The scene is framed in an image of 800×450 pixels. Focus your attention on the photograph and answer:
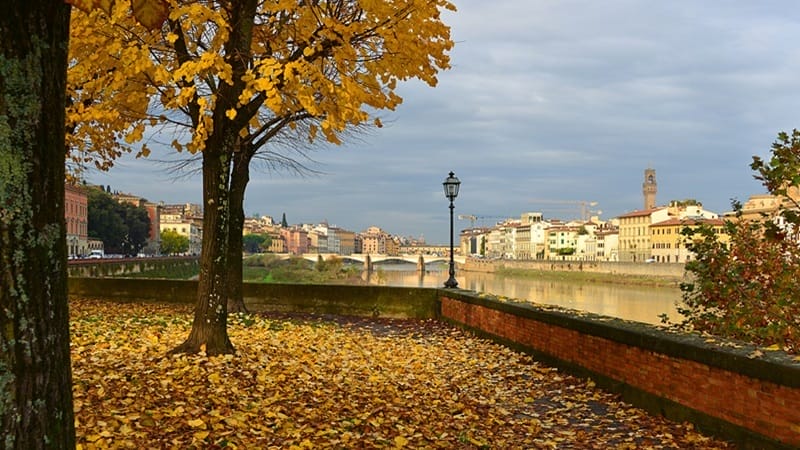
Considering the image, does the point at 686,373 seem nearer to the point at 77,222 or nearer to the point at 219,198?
the point at 219,198

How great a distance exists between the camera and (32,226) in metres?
2.66

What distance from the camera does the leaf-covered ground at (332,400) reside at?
5023 mm

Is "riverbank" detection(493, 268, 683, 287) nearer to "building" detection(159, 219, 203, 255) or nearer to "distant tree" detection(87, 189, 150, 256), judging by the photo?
"distant tree" detection(87, 189, 150, 256)

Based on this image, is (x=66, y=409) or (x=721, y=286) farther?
(x=721, y=286)

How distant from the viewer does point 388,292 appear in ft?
50.0

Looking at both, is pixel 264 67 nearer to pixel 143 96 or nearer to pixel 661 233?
pixel 143 96

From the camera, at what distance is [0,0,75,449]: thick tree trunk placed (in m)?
2.60

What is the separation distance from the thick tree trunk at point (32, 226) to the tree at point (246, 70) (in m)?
4.01

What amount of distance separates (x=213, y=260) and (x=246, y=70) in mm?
2215

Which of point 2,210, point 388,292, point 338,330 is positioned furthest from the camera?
point 388,292

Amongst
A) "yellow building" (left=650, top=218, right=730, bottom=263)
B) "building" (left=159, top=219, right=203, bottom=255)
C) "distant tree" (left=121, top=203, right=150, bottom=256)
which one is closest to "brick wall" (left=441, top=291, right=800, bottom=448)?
"distant tree" (left=121, top=203, right=150, bottom=256)

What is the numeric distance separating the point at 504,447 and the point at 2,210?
407 cm

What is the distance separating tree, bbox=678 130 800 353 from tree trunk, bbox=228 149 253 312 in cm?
777

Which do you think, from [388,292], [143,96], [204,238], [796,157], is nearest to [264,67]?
[204,238]
